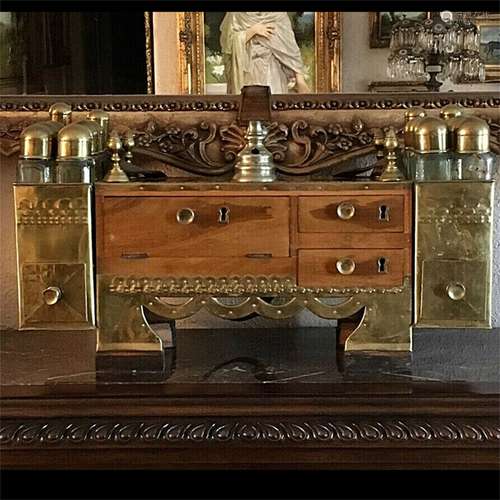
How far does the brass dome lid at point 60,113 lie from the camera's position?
0.74m

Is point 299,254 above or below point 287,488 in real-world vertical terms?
above

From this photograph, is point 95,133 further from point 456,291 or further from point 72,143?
point 456,291

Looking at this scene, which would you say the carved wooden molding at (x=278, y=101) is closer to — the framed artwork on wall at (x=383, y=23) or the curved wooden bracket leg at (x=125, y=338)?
the framed artwork on wall at (x=383, y=23)

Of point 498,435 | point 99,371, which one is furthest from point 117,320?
point 498,435

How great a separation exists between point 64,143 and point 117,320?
127mm

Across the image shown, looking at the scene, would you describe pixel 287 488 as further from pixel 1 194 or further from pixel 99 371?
pixel 1 194

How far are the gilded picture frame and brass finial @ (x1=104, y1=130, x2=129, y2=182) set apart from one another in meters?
0.11

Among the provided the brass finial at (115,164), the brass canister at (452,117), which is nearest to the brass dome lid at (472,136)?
the brass canister at (452,117)

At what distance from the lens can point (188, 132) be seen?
0.79m

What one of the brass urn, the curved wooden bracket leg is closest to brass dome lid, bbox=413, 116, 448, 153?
the brass urn

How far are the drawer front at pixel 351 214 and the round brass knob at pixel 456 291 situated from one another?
0.17 feet

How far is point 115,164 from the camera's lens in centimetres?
68

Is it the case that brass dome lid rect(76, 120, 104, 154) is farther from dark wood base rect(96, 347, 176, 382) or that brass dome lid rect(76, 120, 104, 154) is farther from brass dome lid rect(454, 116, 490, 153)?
brass dome lid rect(454, 116, 490, 153)

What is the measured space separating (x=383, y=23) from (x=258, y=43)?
0.10m
